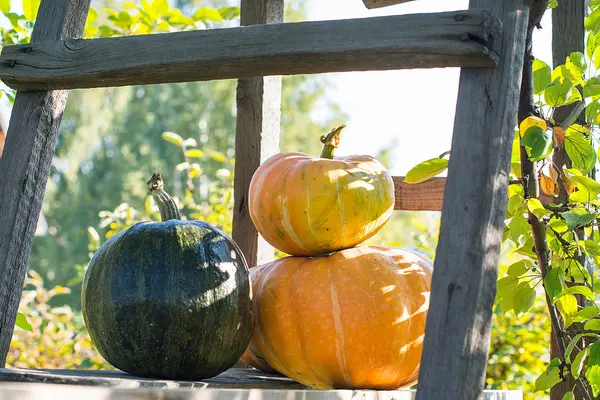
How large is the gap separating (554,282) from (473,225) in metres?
0.45

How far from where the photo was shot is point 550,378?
1.57 metres

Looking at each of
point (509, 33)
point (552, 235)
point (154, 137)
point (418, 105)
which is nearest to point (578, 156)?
point (552, 235)

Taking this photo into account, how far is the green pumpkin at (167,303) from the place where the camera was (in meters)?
1.43

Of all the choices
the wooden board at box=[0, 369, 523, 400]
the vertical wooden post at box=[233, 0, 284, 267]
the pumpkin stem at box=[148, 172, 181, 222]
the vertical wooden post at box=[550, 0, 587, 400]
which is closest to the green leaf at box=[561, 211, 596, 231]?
the wooden board at box=[0, 369, 523, 400]

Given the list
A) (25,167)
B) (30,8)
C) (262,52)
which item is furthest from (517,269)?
(30,8)

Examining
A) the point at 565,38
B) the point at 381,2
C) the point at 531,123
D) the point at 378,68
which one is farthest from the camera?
the point at 381,2

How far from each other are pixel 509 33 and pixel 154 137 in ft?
63.1

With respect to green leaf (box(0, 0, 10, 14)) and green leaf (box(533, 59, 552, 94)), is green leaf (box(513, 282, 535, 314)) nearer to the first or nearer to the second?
green leaf (box(533, 59, 552, 94))

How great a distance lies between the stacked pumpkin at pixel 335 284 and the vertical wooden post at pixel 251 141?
0.48m

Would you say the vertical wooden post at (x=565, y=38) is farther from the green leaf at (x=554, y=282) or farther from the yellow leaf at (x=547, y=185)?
the green leaf at (x=554, y=282)

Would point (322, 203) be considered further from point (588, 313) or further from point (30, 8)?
point (30, 8)

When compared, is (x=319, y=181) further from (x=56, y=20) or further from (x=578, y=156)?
(x=56, y=20)

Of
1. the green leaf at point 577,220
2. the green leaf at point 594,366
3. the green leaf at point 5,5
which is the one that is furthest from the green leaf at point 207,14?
the green leaf at point 594,366

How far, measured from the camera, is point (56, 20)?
1.68m
